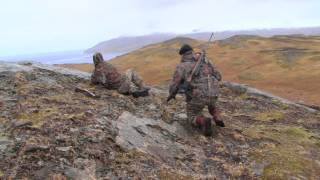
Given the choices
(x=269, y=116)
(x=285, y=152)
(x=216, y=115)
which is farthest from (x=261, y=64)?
(x=285, y=152)

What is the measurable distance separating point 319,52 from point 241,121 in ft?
183

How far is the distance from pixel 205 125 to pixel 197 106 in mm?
695

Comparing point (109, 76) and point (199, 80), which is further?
point (109, 76)

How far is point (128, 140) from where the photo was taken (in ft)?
47.3

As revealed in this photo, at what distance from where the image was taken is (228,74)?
213 feet

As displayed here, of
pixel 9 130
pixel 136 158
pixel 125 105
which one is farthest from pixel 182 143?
pixel 9 130

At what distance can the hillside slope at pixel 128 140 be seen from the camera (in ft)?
40.7

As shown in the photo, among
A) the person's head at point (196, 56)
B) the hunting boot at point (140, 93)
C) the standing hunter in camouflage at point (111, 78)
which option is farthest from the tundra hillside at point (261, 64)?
the person's head at point (196, 56)

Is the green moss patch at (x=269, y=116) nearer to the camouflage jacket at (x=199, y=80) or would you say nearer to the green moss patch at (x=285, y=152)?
the green moss patch at (x=285, y=152)

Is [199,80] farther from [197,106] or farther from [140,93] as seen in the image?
[140,93]

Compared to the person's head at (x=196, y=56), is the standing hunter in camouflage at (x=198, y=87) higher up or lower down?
lower down

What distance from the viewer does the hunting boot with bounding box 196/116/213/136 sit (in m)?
16.3

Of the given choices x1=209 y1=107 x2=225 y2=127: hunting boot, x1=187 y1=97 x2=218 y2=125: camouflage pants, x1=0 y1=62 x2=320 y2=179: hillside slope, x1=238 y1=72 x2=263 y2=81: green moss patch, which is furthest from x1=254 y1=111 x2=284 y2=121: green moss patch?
x1=238 y1=72 x2=263 y2=81: green moss patch

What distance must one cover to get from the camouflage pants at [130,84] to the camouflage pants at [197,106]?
493 cm
